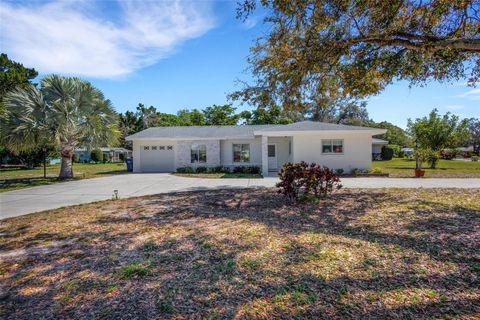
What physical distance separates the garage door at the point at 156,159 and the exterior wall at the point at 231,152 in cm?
446

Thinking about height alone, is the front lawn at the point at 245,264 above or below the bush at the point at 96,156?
below

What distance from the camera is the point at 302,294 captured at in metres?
3.14

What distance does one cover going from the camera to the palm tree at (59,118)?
1414 centimetres

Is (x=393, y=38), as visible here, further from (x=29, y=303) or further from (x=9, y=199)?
(x=9, y=199)

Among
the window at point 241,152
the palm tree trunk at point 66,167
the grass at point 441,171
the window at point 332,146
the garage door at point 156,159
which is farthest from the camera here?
the garage door at point 156,159

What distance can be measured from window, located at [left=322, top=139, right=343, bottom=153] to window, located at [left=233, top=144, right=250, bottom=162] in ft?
20.1

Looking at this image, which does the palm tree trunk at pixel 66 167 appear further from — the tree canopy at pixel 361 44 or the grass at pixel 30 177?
the tree canopy at pixel 361 44

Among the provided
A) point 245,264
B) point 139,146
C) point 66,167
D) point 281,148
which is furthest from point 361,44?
point 139,146

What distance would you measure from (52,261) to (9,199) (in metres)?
8.24

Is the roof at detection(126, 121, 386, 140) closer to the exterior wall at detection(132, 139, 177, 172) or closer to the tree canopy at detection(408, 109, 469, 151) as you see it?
the exterior wall at detection(132, 139, 177, 172)

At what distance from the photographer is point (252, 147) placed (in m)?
21.6

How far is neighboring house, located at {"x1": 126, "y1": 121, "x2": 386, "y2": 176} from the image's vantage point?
59.0 feet

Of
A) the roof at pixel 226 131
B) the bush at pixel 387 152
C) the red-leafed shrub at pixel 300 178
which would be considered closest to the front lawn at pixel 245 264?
the red-leafed shrub at pixel 300 178

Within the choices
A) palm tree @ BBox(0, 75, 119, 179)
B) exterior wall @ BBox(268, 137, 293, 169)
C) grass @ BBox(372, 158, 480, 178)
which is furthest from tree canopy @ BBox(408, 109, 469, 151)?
palm tree @ BBox(0, 75, 119, 179)
